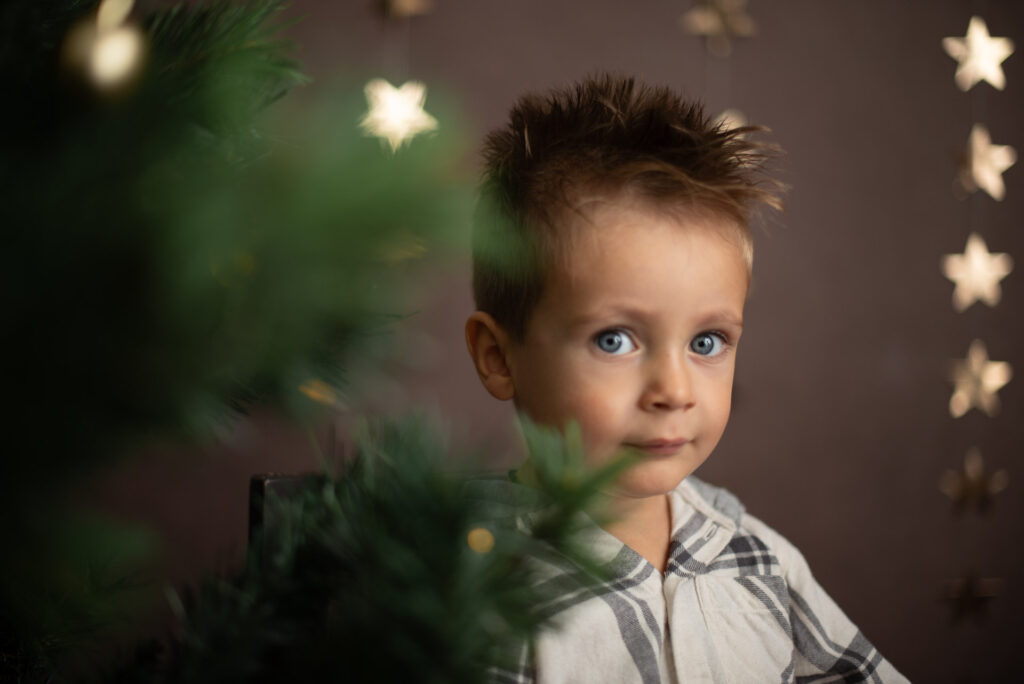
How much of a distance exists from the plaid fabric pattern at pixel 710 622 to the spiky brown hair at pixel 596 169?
0.23 meters

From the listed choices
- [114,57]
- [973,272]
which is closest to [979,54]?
[973,272]

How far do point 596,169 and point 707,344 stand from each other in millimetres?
166

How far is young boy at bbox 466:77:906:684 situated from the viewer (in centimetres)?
58

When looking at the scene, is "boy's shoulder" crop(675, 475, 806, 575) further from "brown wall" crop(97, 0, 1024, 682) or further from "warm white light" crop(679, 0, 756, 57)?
"warm white light" crop(679, 0, 756, 57)

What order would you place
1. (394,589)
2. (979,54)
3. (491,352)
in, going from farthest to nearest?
(979,54), (491,352), (394,589)

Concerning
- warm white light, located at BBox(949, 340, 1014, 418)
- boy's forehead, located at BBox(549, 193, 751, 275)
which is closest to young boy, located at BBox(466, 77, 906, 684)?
boy's forehead, located at BBox(549, 193, 751, 275)

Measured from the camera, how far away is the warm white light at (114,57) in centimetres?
26

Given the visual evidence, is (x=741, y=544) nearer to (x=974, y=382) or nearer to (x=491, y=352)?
(x=491, y=352)

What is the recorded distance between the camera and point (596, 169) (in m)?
0.60

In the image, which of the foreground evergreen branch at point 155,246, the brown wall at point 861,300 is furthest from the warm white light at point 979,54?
the foreground evergreen branch at point 155,246

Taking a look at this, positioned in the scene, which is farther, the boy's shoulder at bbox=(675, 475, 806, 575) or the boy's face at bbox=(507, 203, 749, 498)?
the boy's shoulder at bbox=(675, 475, 806, 575)

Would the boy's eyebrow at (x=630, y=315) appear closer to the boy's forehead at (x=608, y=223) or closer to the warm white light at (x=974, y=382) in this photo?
the boy's forehead at (x=608, y=223)

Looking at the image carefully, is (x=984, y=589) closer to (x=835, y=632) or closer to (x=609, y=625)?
(x=835, y=632)

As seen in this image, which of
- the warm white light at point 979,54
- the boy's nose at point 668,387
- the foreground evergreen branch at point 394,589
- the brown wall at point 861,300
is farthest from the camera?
the warm white light at point 979,54
